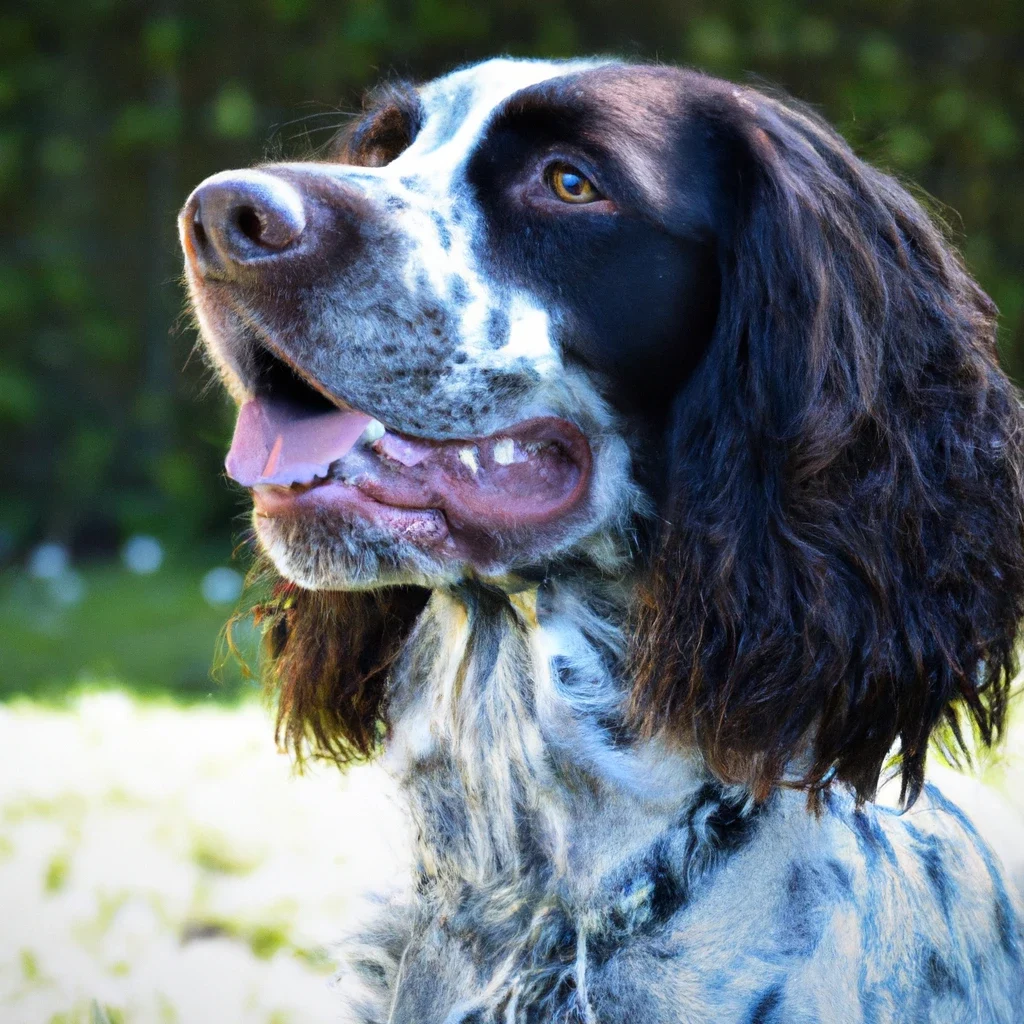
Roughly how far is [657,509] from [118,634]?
193 inches

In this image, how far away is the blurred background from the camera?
6504 mm

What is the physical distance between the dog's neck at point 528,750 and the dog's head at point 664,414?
0.07 metres

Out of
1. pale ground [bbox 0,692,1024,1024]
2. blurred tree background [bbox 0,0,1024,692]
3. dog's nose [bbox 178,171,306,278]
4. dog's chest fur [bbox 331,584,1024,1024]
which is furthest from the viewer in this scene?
blurred tree background [bbox 0,0,1024,692]

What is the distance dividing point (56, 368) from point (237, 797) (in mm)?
4830

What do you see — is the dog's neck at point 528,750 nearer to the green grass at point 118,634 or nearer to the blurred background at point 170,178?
the blurred background at point 170,178

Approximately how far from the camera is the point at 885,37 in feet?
21.9

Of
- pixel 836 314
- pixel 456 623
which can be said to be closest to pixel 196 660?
pixel 456 623

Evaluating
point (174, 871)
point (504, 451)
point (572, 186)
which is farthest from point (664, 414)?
point (174, 871)

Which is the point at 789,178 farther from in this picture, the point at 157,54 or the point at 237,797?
the point at 157,54

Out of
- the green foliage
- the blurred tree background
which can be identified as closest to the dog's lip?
the blurred tree background

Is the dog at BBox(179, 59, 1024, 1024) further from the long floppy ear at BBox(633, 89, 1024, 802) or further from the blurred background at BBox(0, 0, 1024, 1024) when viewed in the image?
the blurred background at BBox(0, 0, 1024, 1024)

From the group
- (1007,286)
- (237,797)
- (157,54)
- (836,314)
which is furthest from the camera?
(157,54)

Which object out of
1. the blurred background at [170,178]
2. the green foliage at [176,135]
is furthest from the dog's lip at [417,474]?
the green foliage at [176,135]

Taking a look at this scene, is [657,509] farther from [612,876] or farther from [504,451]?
[612,876]
